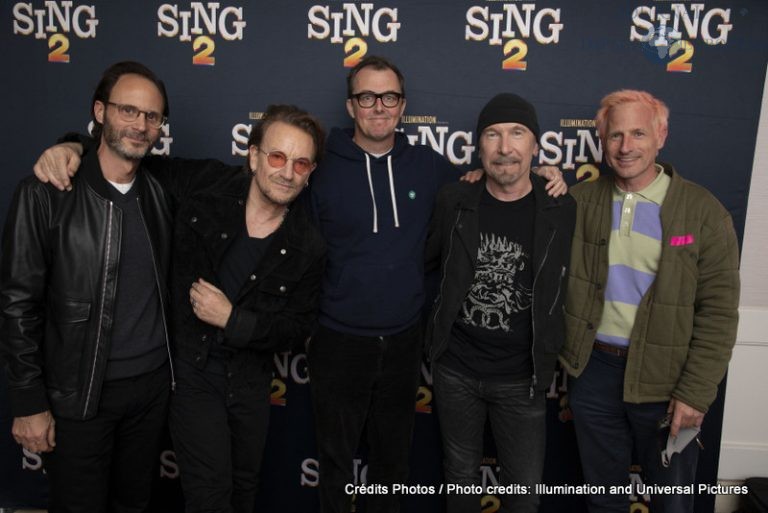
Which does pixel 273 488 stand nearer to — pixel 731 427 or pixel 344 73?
pixel 344 73

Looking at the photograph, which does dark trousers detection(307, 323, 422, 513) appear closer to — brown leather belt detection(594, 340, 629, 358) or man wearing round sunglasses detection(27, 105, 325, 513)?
man wearing round sunglasses detection(27, 105, 325, 513)

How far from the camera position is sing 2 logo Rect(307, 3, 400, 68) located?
213 cm

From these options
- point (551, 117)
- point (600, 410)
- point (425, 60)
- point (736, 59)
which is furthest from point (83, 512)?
→ point (736, 59)

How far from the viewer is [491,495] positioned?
7.81ft

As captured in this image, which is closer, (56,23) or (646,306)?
(646,306)

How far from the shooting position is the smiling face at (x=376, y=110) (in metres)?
1.75

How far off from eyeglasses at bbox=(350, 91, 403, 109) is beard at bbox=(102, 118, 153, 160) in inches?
28.0

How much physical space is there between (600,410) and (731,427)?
3.46 feet

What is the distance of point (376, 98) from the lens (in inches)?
69.0

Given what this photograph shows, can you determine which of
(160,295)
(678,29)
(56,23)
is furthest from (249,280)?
(678,29)

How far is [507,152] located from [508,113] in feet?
0.44

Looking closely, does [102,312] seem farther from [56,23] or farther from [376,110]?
[56,23]

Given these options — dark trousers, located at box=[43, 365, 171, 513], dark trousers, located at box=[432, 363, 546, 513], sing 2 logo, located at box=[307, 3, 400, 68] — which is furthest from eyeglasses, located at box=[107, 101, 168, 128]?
dark trousers, located at box=[432, 363, 546, 513]

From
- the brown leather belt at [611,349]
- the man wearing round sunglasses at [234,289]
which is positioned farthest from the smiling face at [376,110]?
the brown leather belt at [611,349]
